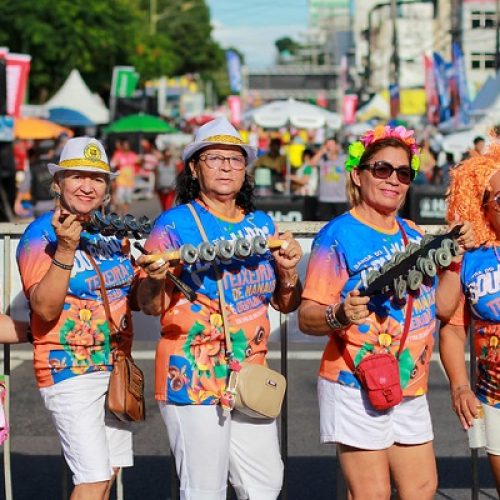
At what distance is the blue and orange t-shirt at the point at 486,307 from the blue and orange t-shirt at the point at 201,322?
84cm

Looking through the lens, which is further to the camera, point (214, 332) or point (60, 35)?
point (60, 35)

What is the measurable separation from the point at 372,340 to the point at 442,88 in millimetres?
33557

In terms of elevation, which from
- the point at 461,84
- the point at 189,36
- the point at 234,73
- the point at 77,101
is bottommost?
the point at 77,101

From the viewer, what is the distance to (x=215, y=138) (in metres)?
4.70

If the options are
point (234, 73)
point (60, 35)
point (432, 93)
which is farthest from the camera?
point (234, 73)

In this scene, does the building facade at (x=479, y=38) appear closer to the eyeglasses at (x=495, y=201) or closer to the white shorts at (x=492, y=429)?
the eyeglasses at (x=495, y=201)

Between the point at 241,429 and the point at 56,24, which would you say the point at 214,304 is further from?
the point at 56,24

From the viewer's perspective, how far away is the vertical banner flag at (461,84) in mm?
32625

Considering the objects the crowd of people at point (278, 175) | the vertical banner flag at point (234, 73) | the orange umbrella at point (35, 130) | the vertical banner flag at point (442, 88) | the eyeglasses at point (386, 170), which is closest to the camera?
the eyeglasses at point (386, 170)

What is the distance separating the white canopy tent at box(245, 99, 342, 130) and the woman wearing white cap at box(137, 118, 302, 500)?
85.3 ft

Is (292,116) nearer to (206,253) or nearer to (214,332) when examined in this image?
(214,332)

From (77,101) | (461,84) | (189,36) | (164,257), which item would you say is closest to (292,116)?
(461,84)

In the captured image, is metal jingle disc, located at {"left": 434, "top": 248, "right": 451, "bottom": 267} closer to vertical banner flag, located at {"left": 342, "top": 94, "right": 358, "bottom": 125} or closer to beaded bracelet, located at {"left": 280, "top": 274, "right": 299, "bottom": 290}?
beaded bracelet, located at {"left": 280, "top": 274, "right": 299, "bottom": 290}

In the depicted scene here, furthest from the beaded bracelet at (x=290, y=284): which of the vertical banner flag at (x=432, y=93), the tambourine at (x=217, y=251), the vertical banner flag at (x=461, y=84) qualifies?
the vertical banner flag at (x=432, y=93)
